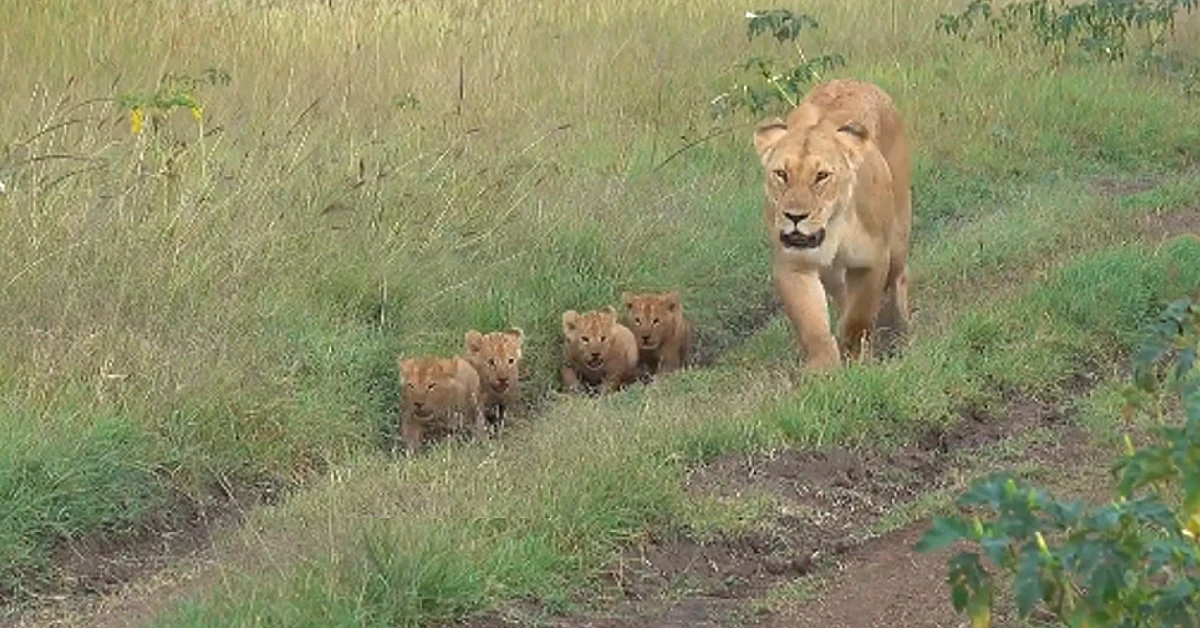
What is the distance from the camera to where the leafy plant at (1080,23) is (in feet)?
45.6

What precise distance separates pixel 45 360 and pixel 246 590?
207 cm

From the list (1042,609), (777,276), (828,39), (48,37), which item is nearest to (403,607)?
(1042,609)

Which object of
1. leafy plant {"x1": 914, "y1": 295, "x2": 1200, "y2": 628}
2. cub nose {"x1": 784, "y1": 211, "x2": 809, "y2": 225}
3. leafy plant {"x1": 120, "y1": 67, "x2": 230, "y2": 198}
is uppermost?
leafy plant {"x1": 914, "y1": 295, "x2": 1200, "y2": 628}

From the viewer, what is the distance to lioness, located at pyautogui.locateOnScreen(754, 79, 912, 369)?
26.5 ft

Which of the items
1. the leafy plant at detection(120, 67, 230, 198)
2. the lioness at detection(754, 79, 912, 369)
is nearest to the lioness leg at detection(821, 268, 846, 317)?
the lioness at detection(754, 79, 912, 369)

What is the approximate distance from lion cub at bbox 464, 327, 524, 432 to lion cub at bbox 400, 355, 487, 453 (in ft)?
0.26

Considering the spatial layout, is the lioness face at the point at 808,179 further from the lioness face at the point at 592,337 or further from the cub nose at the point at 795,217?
the lioness face at the point at 592,337

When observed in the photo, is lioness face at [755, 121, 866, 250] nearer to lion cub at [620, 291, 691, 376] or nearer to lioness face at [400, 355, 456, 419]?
lion cub at [620, 291, 691, 376]

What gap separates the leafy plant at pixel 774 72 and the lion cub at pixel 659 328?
306 centimetres

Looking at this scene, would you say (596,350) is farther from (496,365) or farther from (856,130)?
(856,130)

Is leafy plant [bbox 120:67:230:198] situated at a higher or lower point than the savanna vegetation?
higher

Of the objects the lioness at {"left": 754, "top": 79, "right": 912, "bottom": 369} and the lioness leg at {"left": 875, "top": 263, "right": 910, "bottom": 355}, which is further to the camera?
the lioness leg at {"left": 875, "top": 263, "right": 910, "bottom": 355}

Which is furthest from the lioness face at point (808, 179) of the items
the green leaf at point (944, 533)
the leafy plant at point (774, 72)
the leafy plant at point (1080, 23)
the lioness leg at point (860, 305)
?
the leafy plant at point (1080, 23)

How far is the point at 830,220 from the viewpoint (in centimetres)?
816
